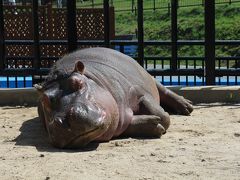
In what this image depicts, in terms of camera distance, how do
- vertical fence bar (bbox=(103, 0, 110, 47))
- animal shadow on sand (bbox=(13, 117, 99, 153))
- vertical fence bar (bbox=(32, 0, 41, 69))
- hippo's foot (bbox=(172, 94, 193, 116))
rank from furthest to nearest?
vertical fence bar (bbox=(32, 0, 41, 69)) → vertical fence bar (bbox=(103, 0, 110, 47)) → hippo's foot (bbox=(172, 94, 193, 116)) → animal shadow on sand (bbox=(13, 117, 99, 153))

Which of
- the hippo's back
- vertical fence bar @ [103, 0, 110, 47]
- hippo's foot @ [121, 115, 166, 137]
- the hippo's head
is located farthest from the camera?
vertical fence bar @ [103, 0, 110, 47]

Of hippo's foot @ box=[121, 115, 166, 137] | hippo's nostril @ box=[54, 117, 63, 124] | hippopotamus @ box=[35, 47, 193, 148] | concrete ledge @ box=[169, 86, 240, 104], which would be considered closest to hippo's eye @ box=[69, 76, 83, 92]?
hippopotamus @ box=[35, 47, 193, 148]

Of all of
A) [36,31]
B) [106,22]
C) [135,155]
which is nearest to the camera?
[135,155]

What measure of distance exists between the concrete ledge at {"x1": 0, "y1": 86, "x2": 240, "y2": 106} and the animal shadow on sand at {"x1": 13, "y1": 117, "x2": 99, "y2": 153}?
3.88ft

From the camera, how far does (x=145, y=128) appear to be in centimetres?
598

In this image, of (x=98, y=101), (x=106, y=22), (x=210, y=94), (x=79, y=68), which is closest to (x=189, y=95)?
(x=210, y=94)

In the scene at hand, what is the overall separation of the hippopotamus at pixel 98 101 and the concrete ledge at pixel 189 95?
1167 millimetres

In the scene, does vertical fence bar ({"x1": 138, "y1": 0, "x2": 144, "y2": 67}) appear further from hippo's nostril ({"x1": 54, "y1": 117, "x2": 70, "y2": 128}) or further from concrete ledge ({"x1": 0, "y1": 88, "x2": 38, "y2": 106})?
hippo's nostril ({"x1": 54, "y1": 117, "x2": 70, "y2": 128})

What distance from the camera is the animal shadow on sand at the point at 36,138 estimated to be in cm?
543

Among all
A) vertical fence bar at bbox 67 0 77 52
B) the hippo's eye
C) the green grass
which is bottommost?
the green grass

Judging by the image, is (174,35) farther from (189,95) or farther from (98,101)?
(98,101)

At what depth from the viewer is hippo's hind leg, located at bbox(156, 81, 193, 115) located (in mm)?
7457

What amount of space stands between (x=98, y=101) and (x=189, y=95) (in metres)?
2.99

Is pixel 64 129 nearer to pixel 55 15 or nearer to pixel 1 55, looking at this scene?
pixel 1 55
